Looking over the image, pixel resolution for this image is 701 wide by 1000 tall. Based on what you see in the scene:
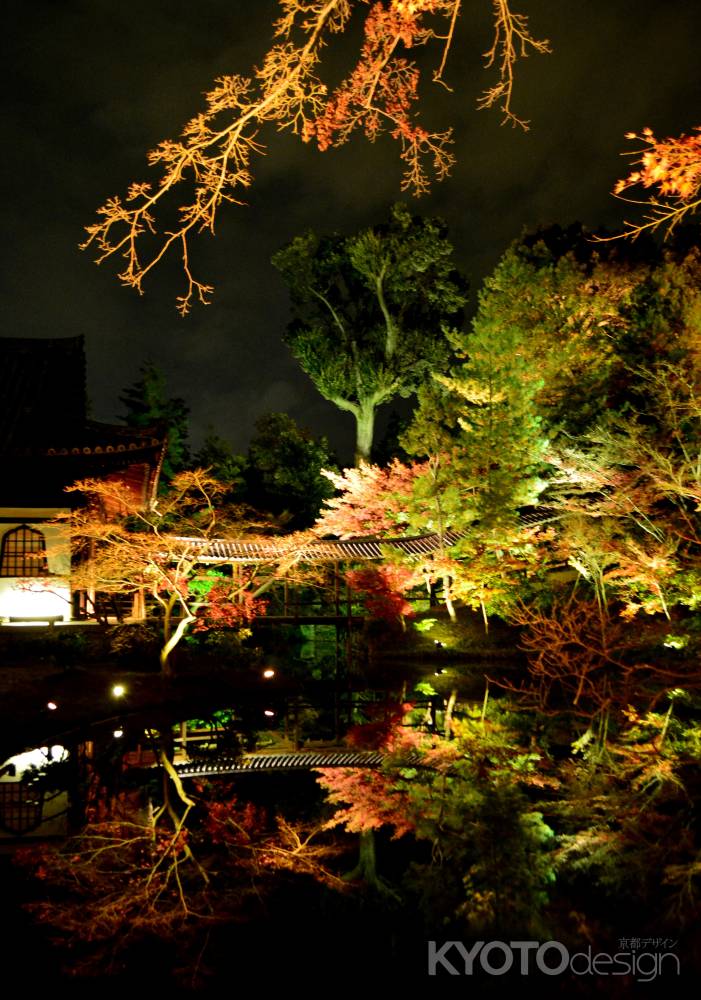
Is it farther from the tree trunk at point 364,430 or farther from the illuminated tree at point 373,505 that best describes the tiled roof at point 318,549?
the tree trunk at point 364,430

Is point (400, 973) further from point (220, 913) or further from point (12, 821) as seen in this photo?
point (12, 821)

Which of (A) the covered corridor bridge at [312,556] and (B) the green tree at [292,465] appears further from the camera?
(B) the green tree at [292,465]

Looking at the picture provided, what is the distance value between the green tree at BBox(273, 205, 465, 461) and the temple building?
15.1 m

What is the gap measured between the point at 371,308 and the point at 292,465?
786 centimetres

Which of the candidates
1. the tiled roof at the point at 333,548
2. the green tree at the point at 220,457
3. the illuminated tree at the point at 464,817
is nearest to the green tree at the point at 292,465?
the green tree at the point at 220,457

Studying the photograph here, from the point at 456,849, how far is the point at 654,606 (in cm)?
1252

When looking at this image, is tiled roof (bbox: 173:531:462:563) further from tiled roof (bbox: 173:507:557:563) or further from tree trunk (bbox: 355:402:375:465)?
tree trunk (bbox: 355:402:375:465)

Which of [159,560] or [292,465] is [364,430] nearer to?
[292,465]

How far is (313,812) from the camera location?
7574mm

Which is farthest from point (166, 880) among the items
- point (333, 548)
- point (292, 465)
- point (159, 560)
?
point (292, 465)

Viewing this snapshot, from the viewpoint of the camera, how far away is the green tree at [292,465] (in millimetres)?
29719

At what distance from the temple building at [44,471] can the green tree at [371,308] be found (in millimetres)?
15131

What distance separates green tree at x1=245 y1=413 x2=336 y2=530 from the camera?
1170 inches

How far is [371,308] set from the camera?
3128cm
